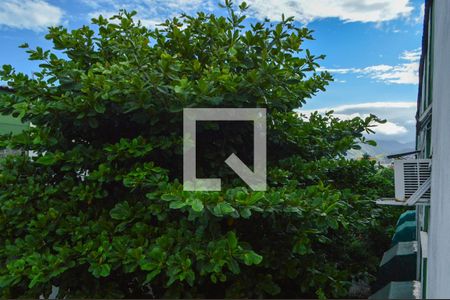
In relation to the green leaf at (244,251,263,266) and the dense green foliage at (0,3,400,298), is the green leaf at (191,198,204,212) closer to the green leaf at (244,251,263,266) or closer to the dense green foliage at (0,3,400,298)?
the dense green foliage at (0,3,400,298)

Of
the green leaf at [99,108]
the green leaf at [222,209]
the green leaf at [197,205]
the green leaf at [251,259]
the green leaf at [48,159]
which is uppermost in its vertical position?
the green leaf at [99,108]

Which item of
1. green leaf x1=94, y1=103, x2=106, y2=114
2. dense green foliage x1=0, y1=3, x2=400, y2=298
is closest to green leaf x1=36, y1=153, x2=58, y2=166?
dense green foliage x1=0, y1=3, x2=400, y2=298

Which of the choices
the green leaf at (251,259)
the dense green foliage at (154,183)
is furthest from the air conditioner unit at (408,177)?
the green leaf at (251,259)

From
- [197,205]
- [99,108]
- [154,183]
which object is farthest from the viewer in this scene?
[99,108]

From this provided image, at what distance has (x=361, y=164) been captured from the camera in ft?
13.2

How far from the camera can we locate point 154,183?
2506mm

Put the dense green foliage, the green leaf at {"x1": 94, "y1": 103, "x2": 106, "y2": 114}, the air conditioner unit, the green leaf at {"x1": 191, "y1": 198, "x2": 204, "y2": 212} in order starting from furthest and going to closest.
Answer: the air conditioner unit < the green leaf at {"x1": 94, "y1": 103, "x2": 106, "y2": 114} < the dense green foliage < the green leaf at {"x1": 191, "y1": 198, "x2": 204, "y2": 212}

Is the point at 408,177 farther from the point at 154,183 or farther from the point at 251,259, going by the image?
the point at 154,183

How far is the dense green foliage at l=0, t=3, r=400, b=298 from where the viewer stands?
2.41 m

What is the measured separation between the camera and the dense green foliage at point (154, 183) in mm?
2408

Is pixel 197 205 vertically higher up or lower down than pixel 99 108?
lower down

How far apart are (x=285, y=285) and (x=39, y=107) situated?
2214mm

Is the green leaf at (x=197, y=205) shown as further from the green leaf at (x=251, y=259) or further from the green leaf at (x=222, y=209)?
the green leaf at (x=251, y=259)

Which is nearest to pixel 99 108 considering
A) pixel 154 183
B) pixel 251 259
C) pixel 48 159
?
pixel 48 159
